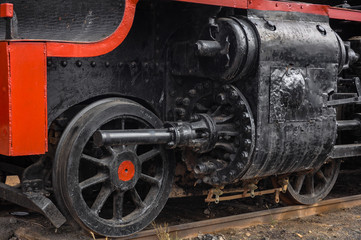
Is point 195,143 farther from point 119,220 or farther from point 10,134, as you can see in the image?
point 10,134

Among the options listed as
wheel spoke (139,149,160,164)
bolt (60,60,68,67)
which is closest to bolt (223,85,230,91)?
wheel spoke (139,149,160,164)

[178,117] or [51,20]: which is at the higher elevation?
[51,20]

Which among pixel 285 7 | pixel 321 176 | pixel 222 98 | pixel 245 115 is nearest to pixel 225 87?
pixel 222 98

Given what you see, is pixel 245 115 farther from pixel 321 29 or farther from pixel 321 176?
pixel 321 176

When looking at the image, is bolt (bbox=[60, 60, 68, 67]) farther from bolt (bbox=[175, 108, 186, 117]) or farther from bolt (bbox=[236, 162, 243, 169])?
bolt (bbox=[236, 162, 243, 169])

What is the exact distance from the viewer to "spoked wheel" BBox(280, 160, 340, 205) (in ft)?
17.5

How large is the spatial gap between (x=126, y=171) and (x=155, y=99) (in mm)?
854

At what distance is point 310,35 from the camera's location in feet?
14.8

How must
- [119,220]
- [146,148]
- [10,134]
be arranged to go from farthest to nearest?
[146,148]
[119,220]
[10,134]

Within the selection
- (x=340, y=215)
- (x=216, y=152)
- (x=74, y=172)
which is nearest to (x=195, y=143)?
(x=216, y=152)

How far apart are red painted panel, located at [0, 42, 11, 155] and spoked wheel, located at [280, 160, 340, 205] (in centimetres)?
287

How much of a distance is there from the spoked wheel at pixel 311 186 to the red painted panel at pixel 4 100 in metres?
2.87

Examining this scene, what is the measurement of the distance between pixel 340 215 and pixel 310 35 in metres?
2.09

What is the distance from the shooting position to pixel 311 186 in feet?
18.1
